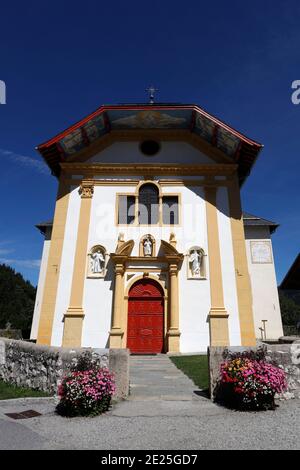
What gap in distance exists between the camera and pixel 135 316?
589 inches

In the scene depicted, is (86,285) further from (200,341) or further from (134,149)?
(134,149)

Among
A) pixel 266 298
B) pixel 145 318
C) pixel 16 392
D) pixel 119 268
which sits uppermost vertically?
pixel 266 298

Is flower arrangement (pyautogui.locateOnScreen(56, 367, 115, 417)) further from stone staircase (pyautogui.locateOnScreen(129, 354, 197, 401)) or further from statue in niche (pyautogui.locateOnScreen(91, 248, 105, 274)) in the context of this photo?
statue in niche (pyautogui.locateOnScreen(91, 248, 105, 274))

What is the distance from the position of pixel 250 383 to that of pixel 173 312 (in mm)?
8162

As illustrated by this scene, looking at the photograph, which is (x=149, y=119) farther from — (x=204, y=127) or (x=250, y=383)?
(x=250, y=383)

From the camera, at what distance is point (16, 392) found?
806 cm

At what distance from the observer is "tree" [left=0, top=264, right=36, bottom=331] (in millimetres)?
35997

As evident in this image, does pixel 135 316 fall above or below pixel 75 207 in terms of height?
below

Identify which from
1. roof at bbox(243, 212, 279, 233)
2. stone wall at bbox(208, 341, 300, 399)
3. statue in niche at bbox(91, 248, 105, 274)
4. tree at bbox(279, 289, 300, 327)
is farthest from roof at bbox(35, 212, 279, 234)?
tree at bbox(279, 289, 300, 327)

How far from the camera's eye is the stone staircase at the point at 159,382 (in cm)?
734

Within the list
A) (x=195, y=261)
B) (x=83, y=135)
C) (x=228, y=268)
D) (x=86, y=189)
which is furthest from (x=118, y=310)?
(x=83, y=135)
